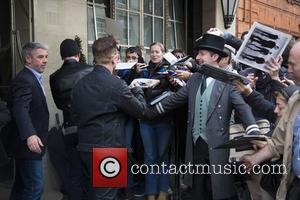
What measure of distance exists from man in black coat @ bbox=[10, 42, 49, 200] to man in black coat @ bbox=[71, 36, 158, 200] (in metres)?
0.60

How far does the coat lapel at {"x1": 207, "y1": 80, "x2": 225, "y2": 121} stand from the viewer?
3621mm

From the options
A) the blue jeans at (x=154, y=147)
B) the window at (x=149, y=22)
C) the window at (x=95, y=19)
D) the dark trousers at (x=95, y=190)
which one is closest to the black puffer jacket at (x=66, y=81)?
the blue jeans at (x=154, y=147)

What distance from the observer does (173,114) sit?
4.21m

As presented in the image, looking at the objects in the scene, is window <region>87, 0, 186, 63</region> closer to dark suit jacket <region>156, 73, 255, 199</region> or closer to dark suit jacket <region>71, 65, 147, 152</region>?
dark suit jacket <region>71, 65, 147, 152</region>

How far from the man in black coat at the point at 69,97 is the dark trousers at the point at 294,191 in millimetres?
2415

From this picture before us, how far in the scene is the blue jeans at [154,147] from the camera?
4519 mm

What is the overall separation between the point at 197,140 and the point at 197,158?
0.53 ft

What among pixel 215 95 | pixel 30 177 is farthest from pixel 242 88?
pixel 30 177

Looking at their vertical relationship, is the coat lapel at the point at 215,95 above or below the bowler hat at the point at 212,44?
below

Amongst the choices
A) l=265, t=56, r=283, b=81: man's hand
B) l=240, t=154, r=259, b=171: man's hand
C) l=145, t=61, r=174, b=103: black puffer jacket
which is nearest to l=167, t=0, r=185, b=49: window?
l=145, t=61, r=174, b=103: black puffer jacket

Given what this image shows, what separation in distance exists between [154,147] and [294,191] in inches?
80.2

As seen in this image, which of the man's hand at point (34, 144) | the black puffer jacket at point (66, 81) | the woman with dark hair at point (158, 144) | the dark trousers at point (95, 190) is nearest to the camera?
the dark trousers at point (95, 190)

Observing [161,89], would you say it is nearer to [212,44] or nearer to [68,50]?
[212,44]

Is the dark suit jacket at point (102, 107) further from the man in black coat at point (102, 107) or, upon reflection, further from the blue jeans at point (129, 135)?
the blue jeans at point (129, 135)
